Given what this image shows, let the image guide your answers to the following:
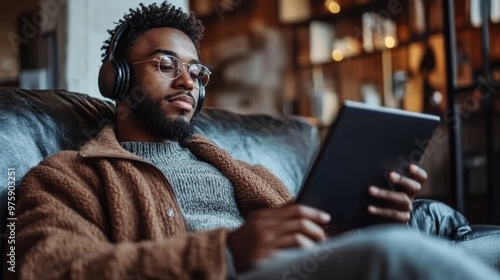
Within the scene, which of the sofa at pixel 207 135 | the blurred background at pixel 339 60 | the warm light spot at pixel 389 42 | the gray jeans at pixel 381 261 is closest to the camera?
the gray jeans at pixel 381 261

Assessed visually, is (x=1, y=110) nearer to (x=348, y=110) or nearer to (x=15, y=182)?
(x=15, y=182)

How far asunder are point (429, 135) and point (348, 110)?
10.3 inches

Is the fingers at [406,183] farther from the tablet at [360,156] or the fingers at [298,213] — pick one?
the fingers at [298,213]

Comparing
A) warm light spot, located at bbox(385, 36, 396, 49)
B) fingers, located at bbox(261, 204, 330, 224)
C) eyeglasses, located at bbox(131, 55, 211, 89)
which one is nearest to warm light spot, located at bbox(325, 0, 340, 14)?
warm light spot, located at bbox(385, 36, 396, 49)

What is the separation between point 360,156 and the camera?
3.98ft

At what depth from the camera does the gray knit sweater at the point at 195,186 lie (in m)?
1.54

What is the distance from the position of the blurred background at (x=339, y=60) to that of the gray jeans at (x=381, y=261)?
1589 millimetres

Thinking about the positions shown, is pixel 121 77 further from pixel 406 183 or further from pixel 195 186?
pixel 406 183

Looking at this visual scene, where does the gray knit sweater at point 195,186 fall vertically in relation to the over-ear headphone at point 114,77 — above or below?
below

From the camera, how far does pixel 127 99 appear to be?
1.71 meters

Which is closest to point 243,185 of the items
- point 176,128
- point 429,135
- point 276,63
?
point 176,128

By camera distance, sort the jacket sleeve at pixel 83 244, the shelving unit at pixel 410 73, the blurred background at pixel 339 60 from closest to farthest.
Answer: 1. the jacket sleeve at pixel 83 244
2. the blurred background at pixel 339 60
3. the shelving unit at pixel 410 73

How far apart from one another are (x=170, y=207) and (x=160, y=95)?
0.38 metres

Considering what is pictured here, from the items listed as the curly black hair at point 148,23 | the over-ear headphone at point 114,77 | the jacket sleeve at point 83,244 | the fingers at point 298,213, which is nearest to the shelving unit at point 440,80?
the curly black hair at point 148,23
